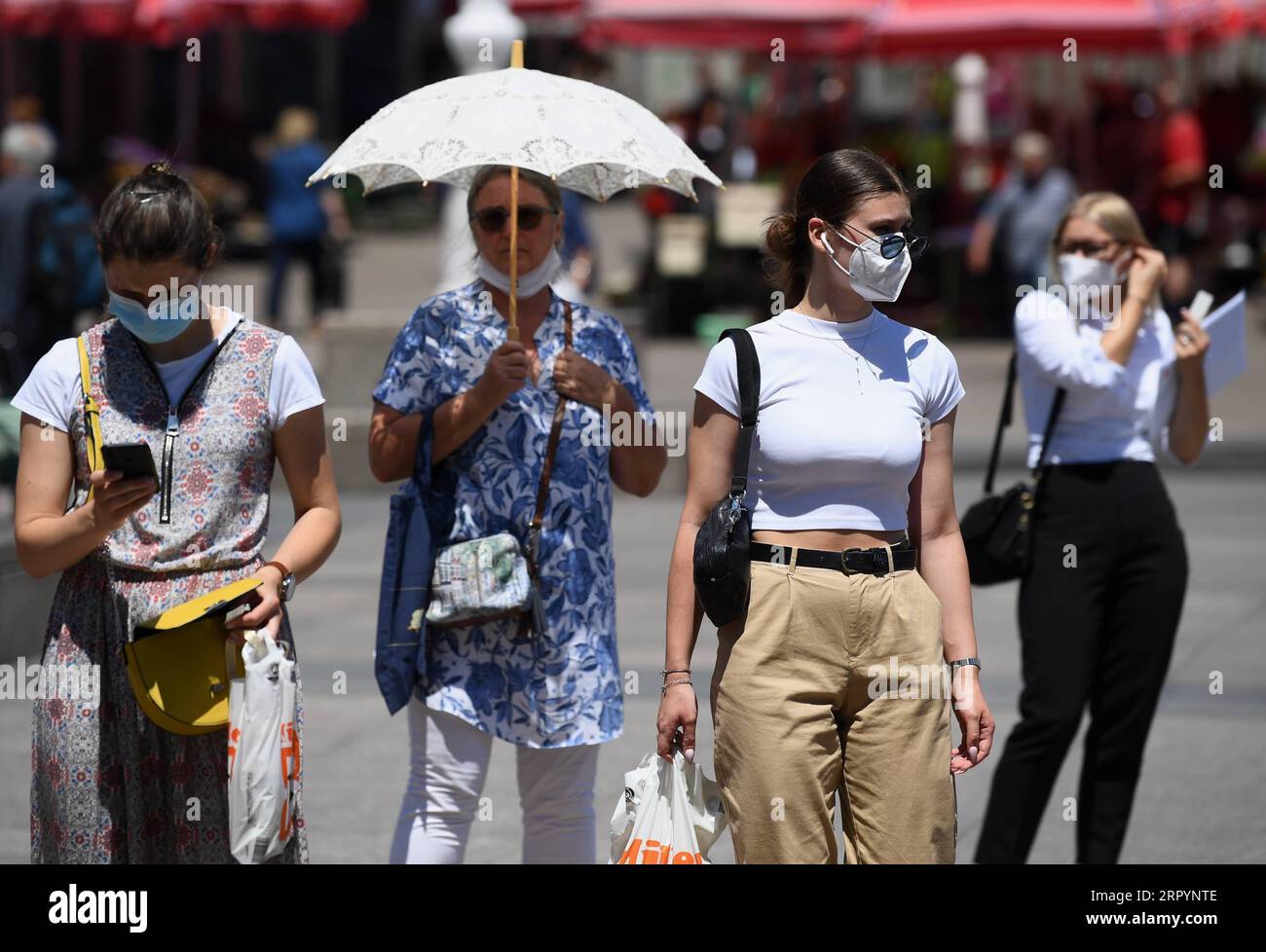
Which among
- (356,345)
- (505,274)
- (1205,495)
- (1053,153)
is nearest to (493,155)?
(505,274)

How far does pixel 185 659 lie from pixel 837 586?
4.00 ft

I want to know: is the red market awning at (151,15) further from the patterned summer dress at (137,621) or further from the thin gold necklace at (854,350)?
the thin gold necklace at (854,350)

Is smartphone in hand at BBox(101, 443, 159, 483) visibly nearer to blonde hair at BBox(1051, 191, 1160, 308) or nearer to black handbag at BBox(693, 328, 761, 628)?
black handbag at BBox(693, 328, 761, 628)

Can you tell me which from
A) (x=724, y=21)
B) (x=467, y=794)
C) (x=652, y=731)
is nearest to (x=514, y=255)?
(x=467, y=794)

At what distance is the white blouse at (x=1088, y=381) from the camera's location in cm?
483

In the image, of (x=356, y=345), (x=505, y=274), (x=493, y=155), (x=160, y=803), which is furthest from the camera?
(x=356, y=345)

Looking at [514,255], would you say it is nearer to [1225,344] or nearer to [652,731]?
[1225,344]

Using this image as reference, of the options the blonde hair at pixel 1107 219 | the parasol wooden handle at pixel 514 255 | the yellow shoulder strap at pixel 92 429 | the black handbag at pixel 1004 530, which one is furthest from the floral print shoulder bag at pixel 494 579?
the blonde hair at pixel 1107 219

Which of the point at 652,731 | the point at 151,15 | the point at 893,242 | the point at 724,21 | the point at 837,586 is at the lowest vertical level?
the point at 652,731

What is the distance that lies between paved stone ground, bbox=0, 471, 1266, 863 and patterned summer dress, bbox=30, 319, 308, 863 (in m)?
1.85

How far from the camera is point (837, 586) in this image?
3.46 metres
